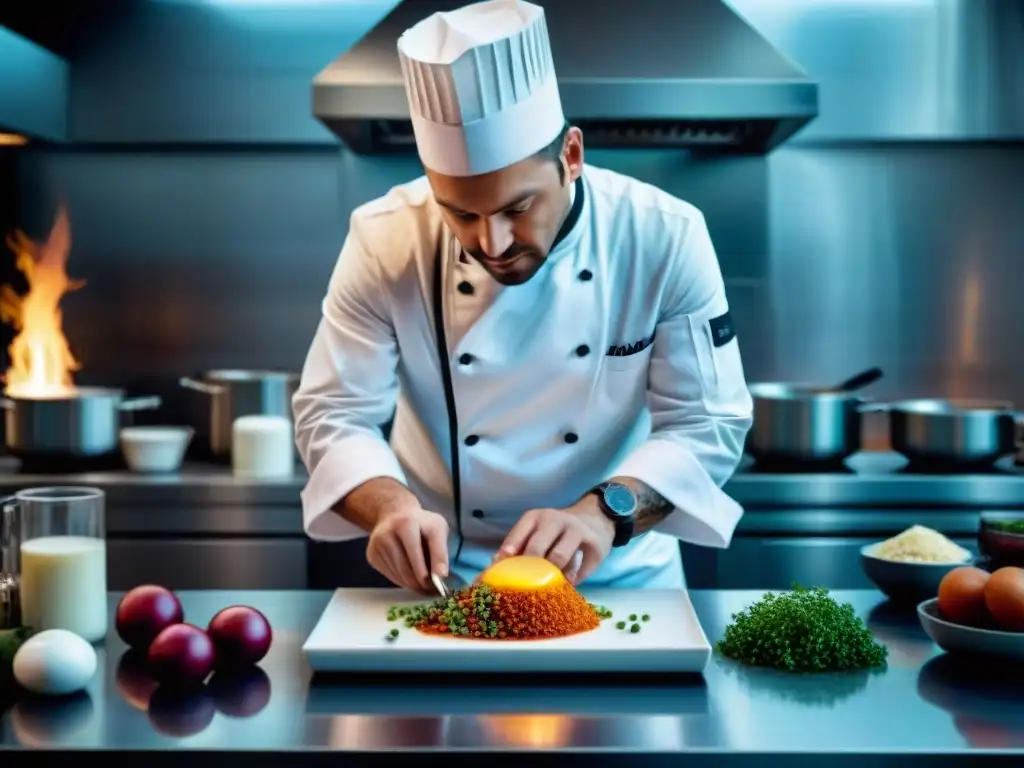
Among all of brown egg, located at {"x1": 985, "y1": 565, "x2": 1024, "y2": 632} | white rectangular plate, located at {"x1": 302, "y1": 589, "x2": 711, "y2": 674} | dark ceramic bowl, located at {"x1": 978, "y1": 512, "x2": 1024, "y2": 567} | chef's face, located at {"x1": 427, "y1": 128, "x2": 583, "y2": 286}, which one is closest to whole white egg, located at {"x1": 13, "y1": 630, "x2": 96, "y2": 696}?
white rectangular plate, located at {"x1": 302, "y1": 589, "x2": 711, "y2": 674}

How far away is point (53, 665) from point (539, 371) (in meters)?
1.05

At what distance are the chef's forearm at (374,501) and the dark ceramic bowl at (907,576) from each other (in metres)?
0.78

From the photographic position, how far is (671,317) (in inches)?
92.8

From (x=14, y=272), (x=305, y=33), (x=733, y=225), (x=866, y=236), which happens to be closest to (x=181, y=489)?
(x=14, y=272)

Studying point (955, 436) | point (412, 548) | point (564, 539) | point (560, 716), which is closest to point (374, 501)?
point (412, 548)

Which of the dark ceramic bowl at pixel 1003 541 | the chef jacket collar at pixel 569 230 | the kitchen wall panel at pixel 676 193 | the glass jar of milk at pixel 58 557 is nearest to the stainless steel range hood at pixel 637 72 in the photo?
the kitchen wall panel at pixel 676 193

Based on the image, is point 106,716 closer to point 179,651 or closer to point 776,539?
point 179,651

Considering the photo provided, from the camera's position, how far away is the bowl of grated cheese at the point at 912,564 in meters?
2.11

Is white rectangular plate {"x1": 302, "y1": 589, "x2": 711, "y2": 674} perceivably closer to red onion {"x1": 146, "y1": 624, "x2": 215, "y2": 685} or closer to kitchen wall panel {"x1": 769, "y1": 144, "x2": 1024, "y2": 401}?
red onion {"x1": 146, "y1": 624, "x2": 215, "y2": 685}

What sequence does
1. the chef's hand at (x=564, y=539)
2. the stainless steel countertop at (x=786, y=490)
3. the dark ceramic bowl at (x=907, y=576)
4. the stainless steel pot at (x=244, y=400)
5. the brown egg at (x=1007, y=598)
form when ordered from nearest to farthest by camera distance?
the brown egg at (x=1007, y=598)
the chef's hand at (x=564, y=539)
the dark ceramic bowl at (x=907, y=576)
the stainless steel countertop at (x=786, y=490)
the stainless steel pot at (x=244, y=400)

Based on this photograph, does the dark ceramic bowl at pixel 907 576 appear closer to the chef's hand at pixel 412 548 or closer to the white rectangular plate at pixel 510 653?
the white rectangular plate at pixel 510 653

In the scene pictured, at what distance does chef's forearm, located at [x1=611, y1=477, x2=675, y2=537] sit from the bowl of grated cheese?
35 centimetres

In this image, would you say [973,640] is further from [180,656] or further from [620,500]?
[180,656]

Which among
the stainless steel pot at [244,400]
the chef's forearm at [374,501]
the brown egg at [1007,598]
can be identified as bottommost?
the brown egg at [1007,598]
